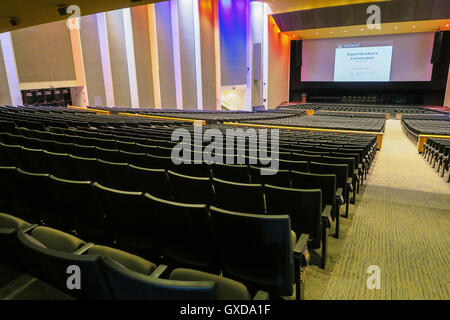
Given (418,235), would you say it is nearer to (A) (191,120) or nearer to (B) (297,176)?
(B) (297,176)

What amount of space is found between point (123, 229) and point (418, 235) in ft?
10.8

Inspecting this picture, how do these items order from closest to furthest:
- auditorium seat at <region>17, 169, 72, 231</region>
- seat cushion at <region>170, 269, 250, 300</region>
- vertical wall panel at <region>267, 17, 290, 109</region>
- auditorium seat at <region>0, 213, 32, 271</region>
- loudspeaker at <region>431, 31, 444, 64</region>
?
auditorium seat at <region>0, 213, 32, 271</region> < seat cushion at <region>170, 269, 250, 300</region> < auditorium seat at <region>17, 169, 72, 231</region> < loudspeaker at <region>431, 31, 444, 64</region> < vertical wall panel at <region>267, 17, 290, 109</region>

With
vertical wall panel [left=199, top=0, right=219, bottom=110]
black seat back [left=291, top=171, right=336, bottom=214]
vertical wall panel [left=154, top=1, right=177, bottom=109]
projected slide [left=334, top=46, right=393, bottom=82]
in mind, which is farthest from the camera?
projected slide [left=334, top=46, right=393, bottom=82]

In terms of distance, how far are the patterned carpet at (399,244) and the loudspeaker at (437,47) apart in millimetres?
23251

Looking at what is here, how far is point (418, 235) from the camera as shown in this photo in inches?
138

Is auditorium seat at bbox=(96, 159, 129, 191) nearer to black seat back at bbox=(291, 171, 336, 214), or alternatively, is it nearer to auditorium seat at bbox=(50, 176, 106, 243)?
auditorium seat at bbox=(50, 176, 106, 243)

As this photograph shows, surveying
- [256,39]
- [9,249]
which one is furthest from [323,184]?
[256,39]

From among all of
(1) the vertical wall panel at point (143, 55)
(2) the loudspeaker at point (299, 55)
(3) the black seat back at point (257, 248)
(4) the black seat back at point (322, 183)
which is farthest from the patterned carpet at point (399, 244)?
(2) the loudspeaker at point (299, 55)

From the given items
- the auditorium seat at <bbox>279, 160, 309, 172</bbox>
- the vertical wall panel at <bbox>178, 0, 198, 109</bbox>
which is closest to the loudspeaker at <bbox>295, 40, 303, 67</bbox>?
the vertical wall panel at <bbox>178, 0, 198, 109</bbox>

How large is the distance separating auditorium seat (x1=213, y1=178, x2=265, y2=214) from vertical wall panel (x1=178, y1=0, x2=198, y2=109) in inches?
735

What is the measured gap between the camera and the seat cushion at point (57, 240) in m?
1.95

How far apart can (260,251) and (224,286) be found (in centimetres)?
38

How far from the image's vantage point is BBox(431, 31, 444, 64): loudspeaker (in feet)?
76.3
